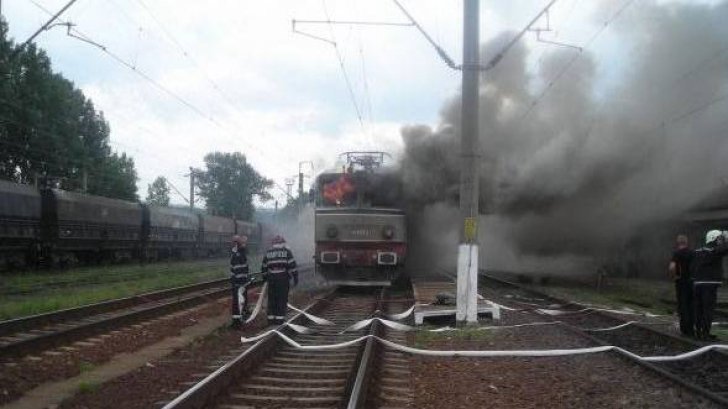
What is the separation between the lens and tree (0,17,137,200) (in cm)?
4644

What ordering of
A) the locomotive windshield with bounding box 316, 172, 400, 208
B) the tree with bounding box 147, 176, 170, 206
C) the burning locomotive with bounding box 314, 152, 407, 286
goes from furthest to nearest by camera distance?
1. the tree with bounding box 147, 176, 170, 206
2. the locomotive windshield with bounding box 316, 172, 400, 208
3. the burning locomotive with bounding box 314, 152, 407, 286

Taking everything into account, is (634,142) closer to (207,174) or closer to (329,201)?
(329,201)

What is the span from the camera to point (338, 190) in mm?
19734

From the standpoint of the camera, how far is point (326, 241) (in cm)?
1920


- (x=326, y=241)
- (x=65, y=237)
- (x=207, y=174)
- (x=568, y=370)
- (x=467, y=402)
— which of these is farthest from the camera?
(x=207, y=174)

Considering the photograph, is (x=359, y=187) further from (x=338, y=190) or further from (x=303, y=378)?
(x=303, y=378)

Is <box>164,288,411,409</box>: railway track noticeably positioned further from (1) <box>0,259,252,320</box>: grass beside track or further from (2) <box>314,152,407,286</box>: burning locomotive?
(2) <box>314,152,407,286</box>: burning locomotive

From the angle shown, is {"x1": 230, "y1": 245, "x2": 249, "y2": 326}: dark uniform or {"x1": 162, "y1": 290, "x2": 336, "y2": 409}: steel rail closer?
{"x1": 162, "y1": 290, "x2": 336, "y2": 409}: steel rail

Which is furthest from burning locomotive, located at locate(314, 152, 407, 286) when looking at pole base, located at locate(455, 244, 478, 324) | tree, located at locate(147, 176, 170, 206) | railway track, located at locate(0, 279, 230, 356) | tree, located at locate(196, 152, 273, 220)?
tree, located at locate(147, 176, 170, 206)

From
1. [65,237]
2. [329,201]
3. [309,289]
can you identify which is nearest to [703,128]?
[329,201]

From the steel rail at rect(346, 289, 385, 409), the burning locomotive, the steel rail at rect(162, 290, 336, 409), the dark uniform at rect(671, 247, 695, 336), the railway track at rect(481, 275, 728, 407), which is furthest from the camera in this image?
the burning locomotive

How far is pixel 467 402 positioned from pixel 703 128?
1568 centimetres

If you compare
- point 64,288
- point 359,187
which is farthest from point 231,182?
point 359,187

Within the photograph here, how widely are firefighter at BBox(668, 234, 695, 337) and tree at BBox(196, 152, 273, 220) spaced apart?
90.9m
